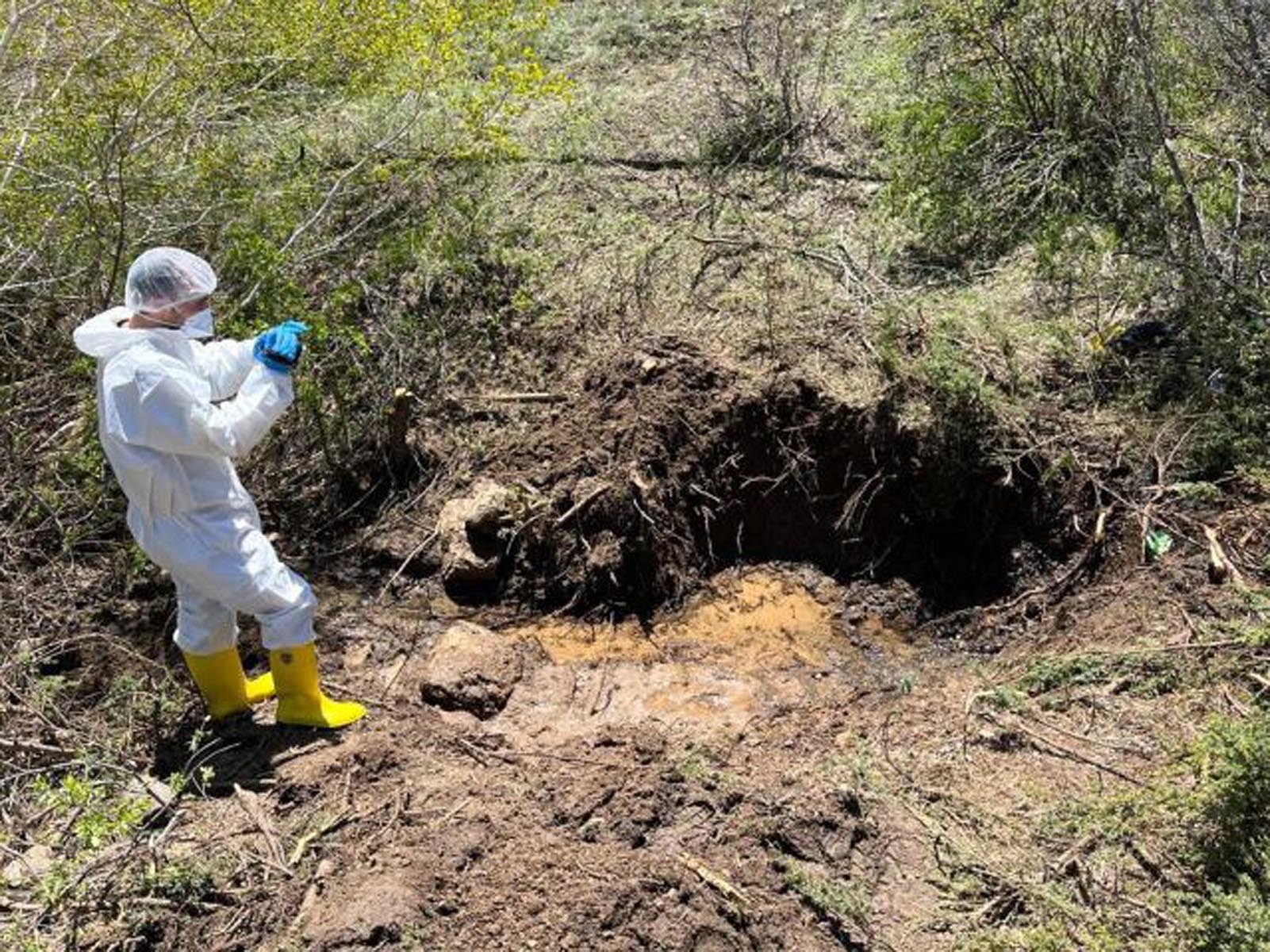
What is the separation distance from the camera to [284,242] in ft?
17.0

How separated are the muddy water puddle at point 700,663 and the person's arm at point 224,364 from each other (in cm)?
150

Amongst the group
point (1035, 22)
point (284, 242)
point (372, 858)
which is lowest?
point (372, 858)

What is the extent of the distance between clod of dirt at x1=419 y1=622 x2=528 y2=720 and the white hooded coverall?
1.80 feet

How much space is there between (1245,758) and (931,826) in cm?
85

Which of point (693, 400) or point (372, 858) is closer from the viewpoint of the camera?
point (372, 858)

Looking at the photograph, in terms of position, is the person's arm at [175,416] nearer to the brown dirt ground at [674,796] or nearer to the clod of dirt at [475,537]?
the brown dirt ground at [674,796]

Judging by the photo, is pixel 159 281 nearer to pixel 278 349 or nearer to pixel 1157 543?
pixel 278 349

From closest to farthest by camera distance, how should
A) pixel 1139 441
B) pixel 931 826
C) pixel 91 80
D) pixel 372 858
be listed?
pixel 372 858
pixel 931 826
pixel 1139 441
pixel 91 80

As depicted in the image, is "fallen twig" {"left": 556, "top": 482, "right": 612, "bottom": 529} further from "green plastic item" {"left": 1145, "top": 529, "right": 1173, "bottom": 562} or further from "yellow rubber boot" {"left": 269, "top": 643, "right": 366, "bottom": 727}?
"green plastic item" {"left": 1145, "top": 529, "right": 1173, "bottom": 562}

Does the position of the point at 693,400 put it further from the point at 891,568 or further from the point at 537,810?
the point at 537,810

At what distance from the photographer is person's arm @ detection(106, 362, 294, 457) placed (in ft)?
9.96

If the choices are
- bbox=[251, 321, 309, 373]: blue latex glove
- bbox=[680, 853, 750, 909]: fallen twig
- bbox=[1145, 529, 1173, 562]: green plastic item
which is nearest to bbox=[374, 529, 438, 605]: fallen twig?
bbox=[251, 321, 309, 373]: blue latex glove

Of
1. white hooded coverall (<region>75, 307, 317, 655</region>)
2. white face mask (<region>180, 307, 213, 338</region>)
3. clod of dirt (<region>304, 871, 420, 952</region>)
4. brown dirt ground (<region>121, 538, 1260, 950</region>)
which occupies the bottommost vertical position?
brown dirt ground (<region>121, 538, 1260, 950</region>)

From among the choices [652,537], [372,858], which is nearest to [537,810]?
[372,858]
